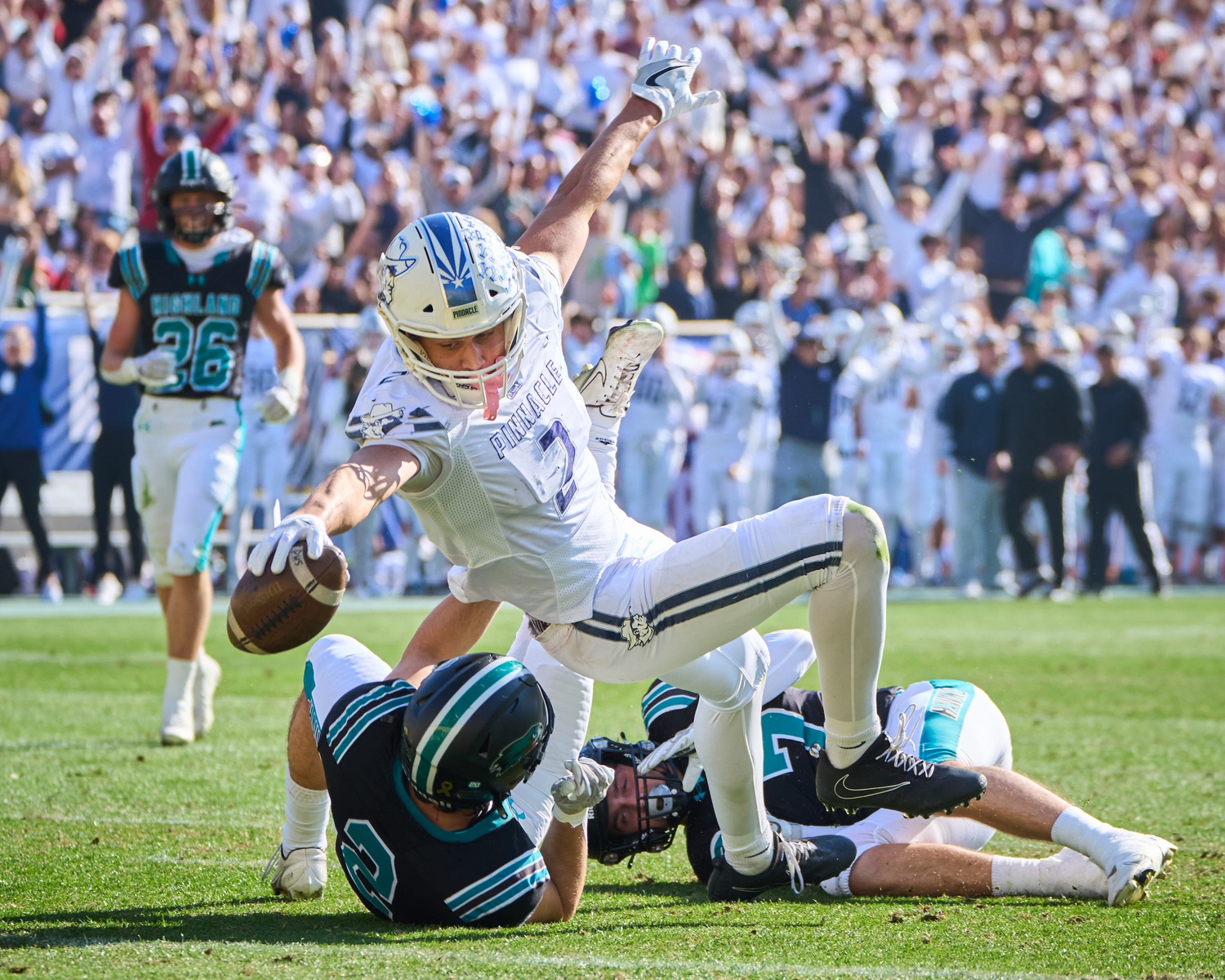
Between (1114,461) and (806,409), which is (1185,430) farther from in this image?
(806,409)

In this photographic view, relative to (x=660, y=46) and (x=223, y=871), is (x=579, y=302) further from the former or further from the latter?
(x=223, y=871)

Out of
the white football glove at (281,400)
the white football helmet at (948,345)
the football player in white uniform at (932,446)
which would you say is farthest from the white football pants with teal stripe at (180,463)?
the white football helmet at (948,345)

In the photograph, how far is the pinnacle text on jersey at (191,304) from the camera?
6.36 metres

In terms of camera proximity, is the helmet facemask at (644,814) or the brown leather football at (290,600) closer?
the brown leather football at (290,600)

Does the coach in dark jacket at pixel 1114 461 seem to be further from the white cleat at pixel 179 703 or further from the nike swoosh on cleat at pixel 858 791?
the nike swoosh on cleat at pixel 858 791

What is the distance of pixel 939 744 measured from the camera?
3967 mm

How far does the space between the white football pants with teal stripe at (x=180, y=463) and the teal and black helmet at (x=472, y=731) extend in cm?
318

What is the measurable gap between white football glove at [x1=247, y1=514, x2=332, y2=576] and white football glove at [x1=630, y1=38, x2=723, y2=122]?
2075mm

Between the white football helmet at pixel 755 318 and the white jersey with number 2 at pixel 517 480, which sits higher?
the white football helmet at pixel 755 318

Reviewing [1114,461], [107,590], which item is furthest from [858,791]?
[1114,461]

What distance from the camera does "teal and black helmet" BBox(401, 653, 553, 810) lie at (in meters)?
3.17

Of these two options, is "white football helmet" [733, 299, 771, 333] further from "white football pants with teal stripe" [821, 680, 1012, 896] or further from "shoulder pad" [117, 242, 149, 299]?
"white football pants with teal stripe" [821, 680, 1012, 896]

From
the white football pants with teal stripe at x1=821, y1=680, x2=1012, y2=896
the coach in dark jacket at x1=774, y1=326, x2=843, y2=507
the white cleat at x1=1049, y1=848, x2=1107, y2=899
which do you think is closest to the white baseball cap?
the coach in dark jacket at x1=774, y1=326, x2=843, y2=507

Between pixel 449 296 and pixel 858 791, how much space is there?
4.75 feet
